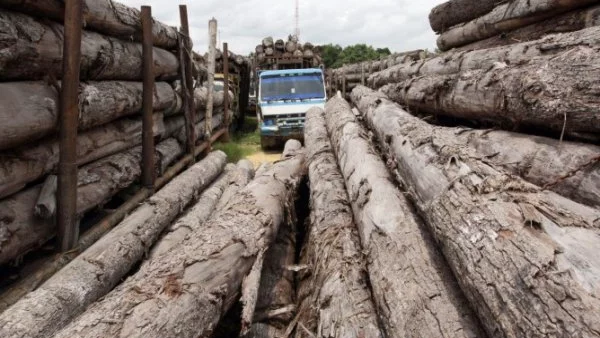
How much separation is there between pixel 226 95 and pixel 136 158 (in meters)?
8.85

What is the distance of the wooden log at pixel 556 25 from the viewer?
15.9ft

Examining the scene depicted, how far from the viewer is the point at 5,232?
3322 mm

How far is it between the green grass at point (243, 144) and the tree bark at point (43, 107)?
641cm

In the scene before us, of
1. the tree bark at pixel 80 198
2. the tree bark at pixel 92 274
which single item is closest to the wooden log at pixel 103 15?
the tree bark at pixel 80 198

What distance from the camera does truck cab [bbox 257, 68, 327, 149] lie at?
13.3 meters

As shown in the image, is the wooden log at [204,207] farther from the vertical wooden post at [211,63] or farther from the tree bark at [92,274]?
the vertical wooden post at [211,63]

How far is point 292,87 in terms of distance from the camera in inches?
562

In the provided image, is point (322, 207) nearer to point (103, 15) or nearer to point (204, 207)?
point (204, 207)

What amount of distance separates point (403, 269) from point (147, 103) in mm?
4763

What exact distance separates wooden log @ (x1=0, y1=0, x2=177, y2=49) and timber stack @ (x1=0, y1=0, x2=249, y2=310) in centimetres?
1

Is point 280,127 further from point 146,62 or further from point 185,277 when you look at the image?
point 185,277

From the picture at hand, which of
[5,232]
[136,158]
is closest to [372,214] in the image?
[5,232]

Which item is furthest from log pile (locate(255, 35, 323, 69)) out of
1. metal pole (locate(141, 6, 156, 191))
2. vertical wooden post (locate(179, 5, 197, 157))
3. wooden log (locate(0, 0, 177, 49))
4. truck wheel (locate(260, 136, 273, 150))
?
metal pole (locate(141, 6, 156, 191))

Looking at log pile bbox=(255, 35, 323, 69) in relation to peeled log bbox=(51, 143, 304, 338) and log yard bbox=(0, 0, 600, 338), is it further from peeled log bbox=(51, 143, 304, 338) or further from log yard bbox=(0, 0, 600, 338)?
peeled log bbox=(51, 143, 304, 338)
